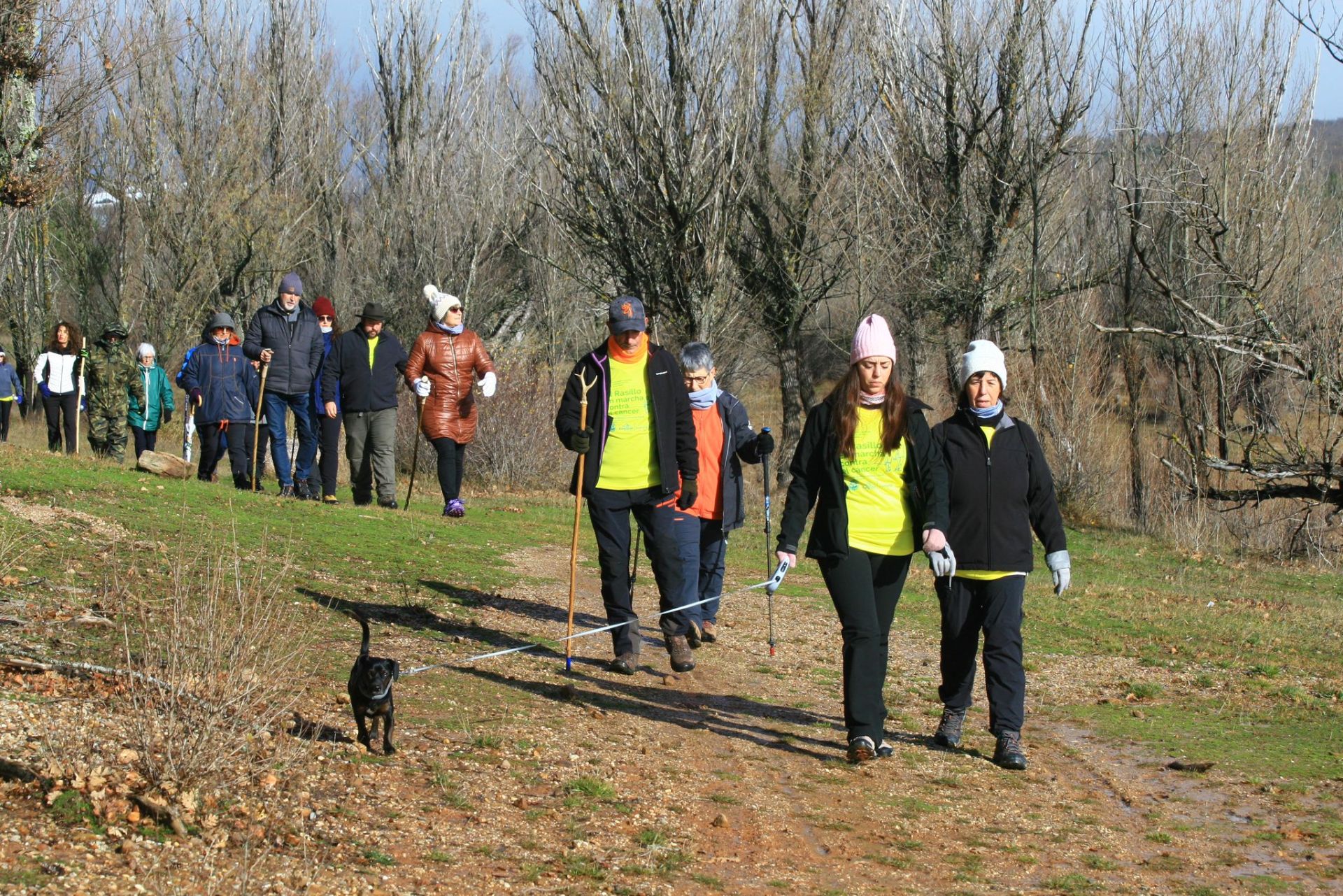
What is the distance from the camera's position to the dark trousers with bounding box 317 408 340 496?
44.4 ft

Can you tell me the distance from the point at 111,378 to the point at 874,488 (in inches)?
483

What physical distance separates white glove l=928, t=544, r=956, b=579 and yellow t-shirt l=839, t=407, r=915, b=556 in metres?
0.15

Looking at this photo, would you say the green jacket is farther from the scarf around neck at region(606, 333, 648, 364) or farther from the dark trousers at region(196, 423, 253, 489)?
the scarf around neck at region(606, 333, 648, 364)

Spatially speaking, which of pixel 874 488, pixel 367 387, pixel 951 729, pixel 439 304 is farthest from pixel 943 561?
pixel 367 387

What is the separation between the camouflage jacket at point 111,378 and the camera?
633 inches

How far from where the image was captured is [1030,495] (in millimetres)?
6992

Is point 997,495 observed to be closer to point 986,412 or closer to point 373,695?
point 986,412

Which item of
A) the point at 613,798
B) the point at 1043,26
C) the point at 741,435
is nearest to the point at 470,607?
the point at 741,435

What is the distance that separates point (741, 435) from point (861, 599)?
299cm

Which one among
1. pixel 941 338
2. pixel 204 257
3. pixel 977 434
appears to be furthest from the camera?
pixel 204 257

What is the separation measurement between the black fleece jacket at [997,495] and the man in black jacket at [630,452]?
69.6 inches

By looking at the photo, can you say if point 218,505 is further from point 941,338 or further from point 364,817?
point 941,338

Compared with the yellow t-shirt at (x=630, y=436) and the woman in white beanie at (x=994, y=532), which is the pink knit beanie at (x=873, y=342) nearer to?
the woman in white beanie at (x=994, y=532)

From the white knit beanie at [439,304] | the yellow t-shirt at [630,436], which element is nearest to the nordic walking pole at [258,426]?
the white knit beanie at [439,304]
